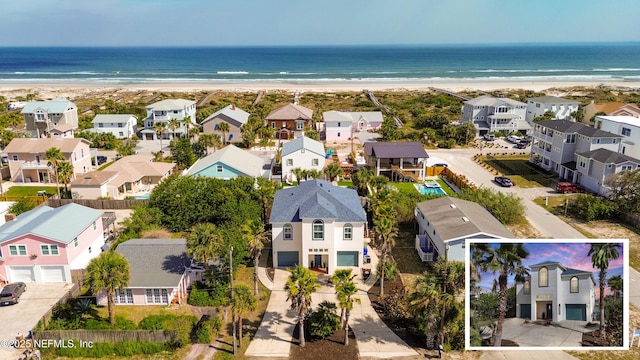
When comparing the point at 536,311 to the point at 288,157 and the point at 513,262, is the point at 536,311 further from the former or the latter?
the point at 288,157

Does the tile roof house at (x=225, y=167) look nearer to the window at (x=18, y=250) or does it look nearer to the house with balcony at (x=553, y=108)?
the window at (x=18, y=250)

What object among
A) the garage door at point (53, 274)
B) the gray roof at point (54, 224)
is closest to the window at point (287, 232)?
the gray roof at point (54, 224)

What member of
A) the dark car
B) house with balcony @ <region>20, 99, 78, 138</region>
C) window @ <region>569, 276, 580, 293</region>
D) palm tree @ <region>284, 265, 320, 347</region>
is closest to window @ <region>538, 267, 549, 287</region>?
window @ <region>569, 276, 580, 293</region>

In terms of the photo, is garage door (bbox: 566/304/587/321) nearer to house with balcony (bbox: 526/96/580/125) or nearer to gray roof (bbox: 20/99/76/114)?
house with balcony (bbox: 526/96/580/125)

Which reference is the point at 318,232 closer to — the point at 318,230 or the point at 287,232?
the point at 318,230

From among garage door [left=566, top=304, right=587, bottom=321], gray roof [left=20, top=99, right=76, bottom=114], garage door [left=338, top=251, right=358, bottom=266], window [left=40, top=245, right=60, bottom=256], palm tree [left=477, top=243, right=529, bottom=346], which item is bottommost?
garage door [left=338, top=251, right=358, bottom=266]

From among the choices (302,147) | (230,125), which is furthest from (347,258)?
(230,125)
